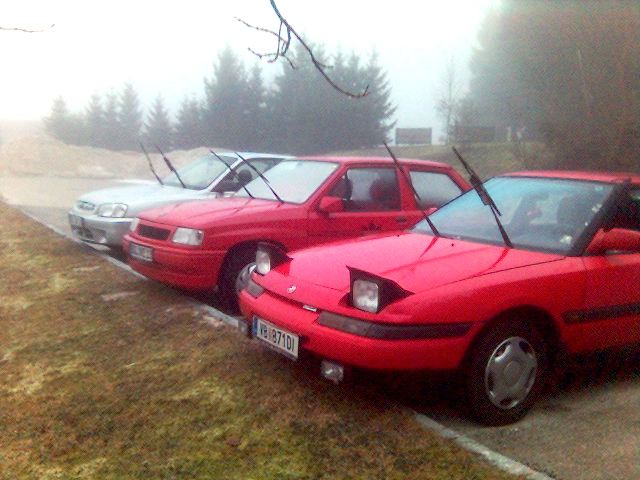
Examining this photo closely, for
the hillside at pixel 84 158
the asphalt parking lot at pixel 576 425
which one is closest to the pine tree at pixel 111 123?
the hillside at pixel 84 158

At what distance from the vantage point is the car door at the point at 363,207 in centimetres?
641

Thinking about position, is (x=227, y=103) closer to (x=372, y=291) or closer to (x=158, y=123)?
(x=158, y=123)

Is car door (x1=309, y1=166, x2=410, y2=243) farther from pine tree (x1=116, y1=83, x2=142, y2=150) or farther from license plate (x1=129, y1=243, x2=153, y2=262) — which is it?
pine tree (x1=116, y1=83, x2=142, y2=150)

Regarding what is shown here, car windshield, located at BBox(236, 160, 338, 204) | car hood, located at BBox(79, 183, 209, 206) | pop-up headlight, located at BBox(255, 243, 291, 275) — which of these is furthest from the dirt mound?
pop-up headlight, located at BBox(255, 243, 291, 275)

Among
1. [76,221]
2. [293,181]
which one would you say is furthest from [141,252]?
[76,221]

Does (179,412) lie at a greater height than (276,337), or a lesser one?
lesser

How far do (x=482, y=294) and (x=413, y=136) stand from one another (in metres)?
42.3

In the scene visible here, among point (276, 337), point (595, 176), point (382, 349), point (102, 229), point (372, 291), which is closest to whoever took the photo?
point (382, 349)

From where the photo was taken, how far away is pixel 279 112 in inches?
1802

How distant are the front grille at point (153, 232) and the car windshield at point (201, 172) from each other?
6.84 feet

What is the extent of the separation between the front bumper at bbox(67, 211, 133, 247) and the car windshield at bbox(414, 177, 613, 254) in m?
4.47

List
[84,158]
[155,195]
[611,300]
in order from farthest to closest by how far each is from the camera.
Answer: [84,158] → [155,195] → [611,300]

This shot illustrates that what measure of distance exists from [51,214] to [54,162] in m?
27.4

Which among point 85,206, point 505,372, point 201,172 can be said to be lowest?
point 505,372
